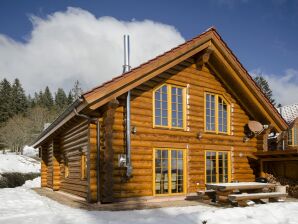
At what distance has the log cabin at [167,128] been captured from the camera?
10.7 metres

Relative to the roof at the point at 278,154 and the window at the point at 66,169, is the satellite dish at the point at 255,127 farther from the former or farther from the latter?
the window at the point at 66,169

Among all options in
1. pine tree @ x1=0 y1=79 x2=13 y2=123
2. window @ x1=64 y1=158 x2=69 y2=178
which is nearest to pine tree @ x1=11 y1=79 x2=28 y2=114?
pine tree @ x1=0 y1=79 x2=13 y2=123

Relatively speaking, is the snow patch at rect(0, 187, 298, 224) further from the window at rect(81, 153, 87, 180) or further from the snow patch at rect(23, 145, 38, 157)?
the snow patch at rect(23, 145, 38, 157)

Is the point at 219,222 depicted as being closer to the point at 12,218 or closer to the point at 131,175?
the point at 131,175

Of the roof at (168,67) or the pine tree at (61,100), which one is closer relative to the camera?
the roof at (168,67)

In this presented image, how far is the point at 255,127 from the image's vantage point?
587 inches

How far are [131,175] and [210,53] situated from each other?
588cm

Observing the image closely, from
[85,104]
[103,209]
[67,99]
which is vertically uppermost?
[67,99]

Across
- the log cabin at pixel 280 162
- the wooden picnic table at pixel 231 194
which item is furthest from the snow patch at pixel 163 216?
the log cabin at pixel 280 162

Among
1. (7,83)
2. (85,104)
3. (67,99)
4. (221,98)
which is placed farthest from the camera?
(67,99)

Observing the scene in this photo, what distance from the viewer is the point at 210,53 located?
13492 mm

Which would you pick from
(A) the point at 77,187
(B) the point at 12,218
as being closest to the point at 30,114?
(A) the point at 77,187

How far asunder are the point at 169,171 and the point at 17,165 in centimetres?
3304

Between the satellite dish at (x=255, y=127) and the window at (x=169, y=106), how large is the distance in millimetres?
3673
